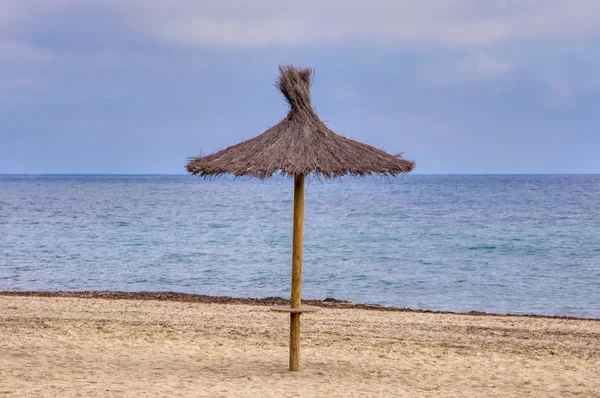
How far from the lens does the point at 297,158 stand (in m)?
8.04

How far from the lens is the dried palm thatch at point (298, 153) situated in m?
7.99

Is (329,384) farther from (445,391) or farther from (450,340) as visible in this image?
(450,340)

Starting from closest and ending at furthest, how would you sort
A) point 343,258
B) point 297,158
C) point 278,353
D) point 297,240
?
point 297,158, point 297,240, point 278,353, point 343,258

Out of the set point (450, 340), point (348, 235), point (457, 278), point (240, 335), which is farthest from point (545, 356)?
point (348, 235)

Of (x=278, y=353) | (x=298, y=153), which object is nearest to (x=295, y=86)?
(x=298, y=153)

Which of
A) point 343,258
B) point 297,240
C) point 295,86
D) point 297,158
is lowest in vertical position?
point 343,258

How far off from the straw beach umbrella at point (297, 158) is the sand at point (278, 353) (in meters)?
0.97

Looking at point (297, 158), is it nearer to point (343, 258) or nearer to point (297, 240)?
point (297, 240)

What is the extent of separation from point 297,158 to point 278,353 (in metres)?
3.17

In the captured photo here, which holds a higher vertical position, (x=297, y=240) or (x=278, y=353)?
(x=297, y=240)

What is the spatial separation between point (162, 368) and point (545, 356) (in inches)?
196

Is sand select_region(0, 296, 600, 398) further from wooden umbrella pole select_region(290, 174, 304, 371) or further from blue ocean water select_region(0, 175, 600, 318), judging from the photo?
blue ocean water select_region(0, 175, 600, 318)

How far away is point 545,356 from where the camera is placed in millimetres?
9922

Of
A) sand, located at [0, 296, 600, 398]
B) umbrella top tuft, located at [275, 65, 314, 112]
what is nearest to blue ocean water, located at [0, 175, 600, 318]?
sand, located at [0, 296, 600, 398]
